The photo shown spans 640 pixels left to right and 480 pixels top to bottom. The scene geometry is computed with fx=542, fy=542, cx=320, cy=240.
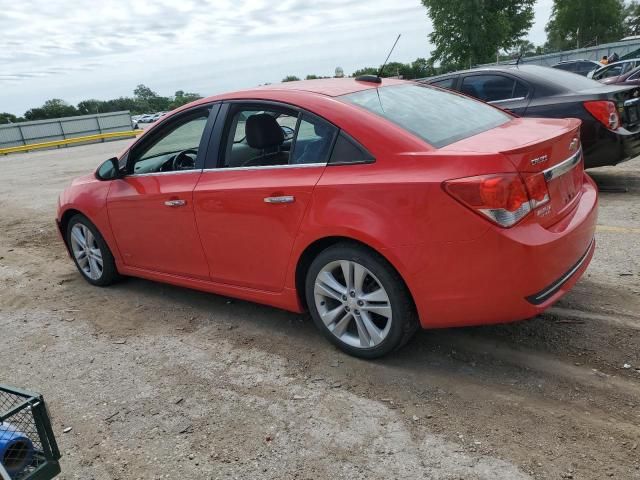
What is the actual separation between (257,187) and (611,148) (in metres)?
4.39

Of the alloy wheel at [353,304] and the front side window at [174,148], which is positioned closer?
the alloy wheel at [353,304]

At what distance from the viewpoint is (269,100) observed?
3562 millimetres

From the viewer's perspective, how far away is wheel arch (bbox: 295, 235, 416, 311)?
299 centimetres

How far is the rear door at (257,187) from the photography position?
328 centimetres

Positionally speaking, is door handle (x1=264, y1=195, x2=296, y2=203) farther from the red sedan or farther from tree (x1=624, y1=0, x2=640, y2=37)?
tree (x1=624, y1=0, x2=640, y2=37)

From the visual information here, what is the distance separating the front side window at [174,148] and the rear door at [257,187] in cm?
25

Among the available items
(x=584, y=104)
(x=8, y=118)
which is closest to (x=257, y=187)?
(x=584, y=104)

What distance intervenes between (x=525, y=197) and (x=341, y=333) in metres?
1.35

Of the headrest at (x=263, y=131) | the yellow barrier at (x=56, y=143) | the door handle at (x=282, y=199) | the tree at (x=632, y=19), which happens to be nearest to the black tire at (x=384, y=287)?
the door handle at (x=282, y=199)

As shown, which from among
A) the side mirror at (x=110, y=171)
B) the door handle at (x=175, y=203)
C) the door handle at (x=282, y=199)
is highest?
the side mirror at (x=110, y=171)

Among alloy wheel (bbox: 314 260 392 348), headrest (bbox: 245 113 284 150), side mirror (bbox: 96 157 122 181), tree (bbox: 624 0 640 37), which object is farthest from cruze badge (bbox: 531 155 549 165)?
tree (bbox: 624 0 640 37)

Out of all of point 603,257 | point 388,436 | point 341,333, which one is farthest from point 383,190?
point 603,257

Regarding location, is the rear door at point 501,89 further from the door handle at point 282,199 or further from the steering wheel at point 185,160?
the door handle at point 282,199

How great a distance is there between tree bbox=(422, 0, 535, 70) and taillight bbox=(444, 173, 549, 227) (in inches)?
1616
